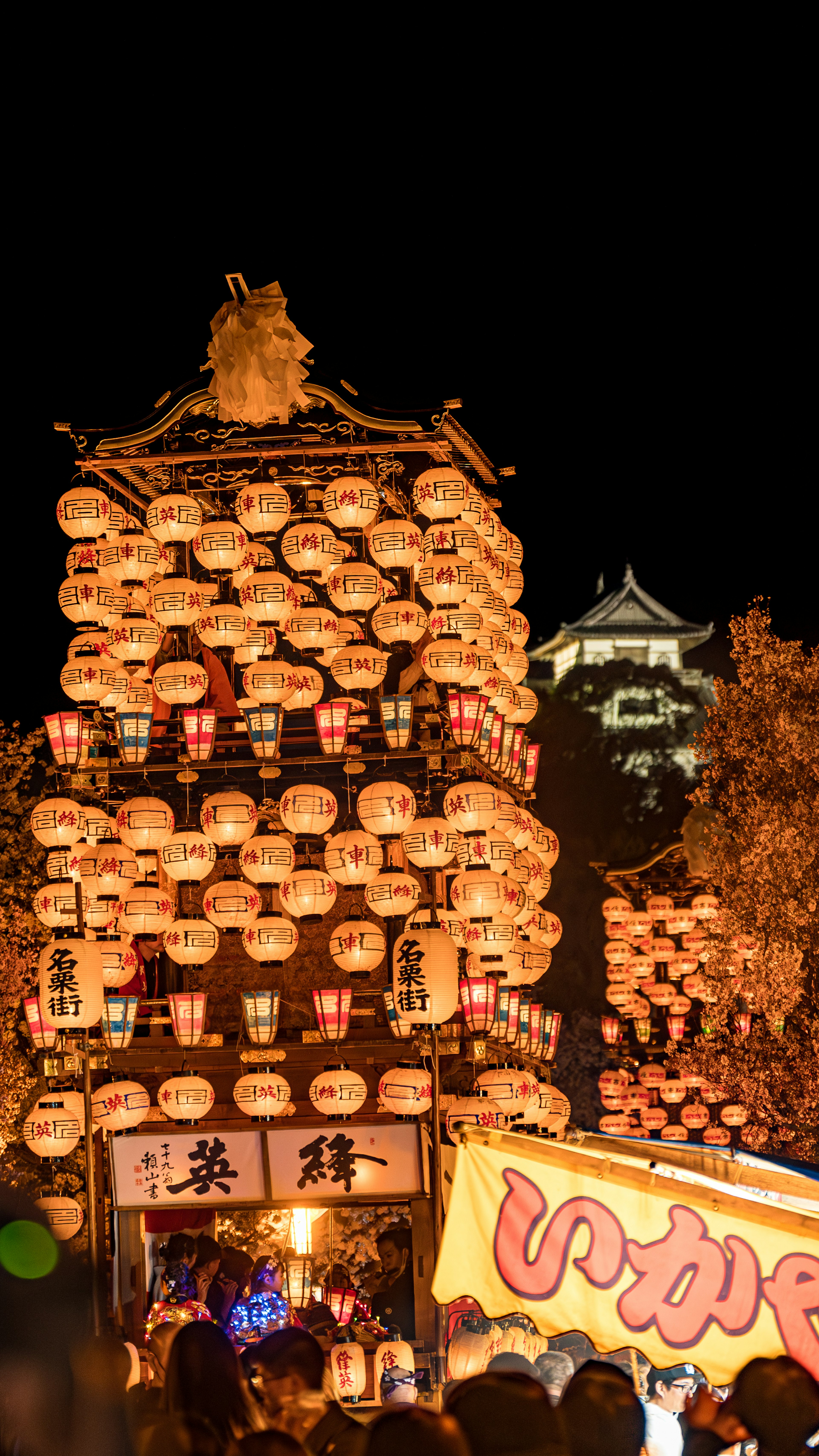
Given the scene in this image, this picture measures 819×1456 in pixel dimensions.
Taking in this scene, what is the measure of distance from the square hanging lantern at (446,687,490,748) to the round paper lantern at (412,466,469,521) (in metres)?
1.78

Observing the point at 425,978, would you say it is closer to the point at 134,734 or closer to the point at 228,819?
the point at 228,819

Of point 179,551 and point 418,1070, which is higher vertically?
point 179,551

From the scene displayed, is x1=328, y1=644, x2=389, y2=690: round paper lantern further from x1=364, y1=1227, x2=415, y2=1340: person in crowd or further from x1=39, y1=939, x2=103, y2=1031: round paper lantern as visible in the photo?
x1=364, y1=1227, x2=415, y2=1340: person in crowd

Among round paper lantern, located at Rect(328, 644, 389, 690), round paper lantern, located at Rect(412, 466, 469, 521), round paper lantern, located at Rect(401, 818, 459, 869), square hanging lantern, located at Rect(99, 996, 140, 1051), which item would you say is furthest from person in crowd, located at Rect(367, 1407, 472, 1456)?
round paper lantern, located at Rect(412, 466, 469, 521)

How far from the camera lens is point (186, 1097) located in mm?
12211

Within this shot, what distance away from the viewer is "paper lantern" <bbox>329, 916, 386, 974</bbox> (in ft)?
40.1

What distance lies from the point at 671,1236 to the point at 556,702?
134 feet

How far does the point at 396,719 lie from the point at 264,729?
1248mm

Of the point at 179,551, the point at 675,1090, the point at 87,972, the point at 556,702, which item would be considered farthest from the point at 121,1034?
the point at 556,702

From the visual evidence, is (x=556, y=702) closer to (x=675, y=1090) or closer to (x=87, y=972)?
(x=675, y=1090)

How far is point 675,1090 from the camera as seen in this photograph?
26.0 meters

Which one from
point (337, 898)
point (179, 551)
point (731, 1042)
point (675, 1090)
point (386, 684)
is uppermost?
point (179, 551)

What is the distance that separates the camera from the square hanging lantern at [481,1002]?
12734 mm

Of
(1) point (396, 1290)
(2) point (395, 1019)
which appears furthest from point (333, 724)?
(1) point (396, 1290)
